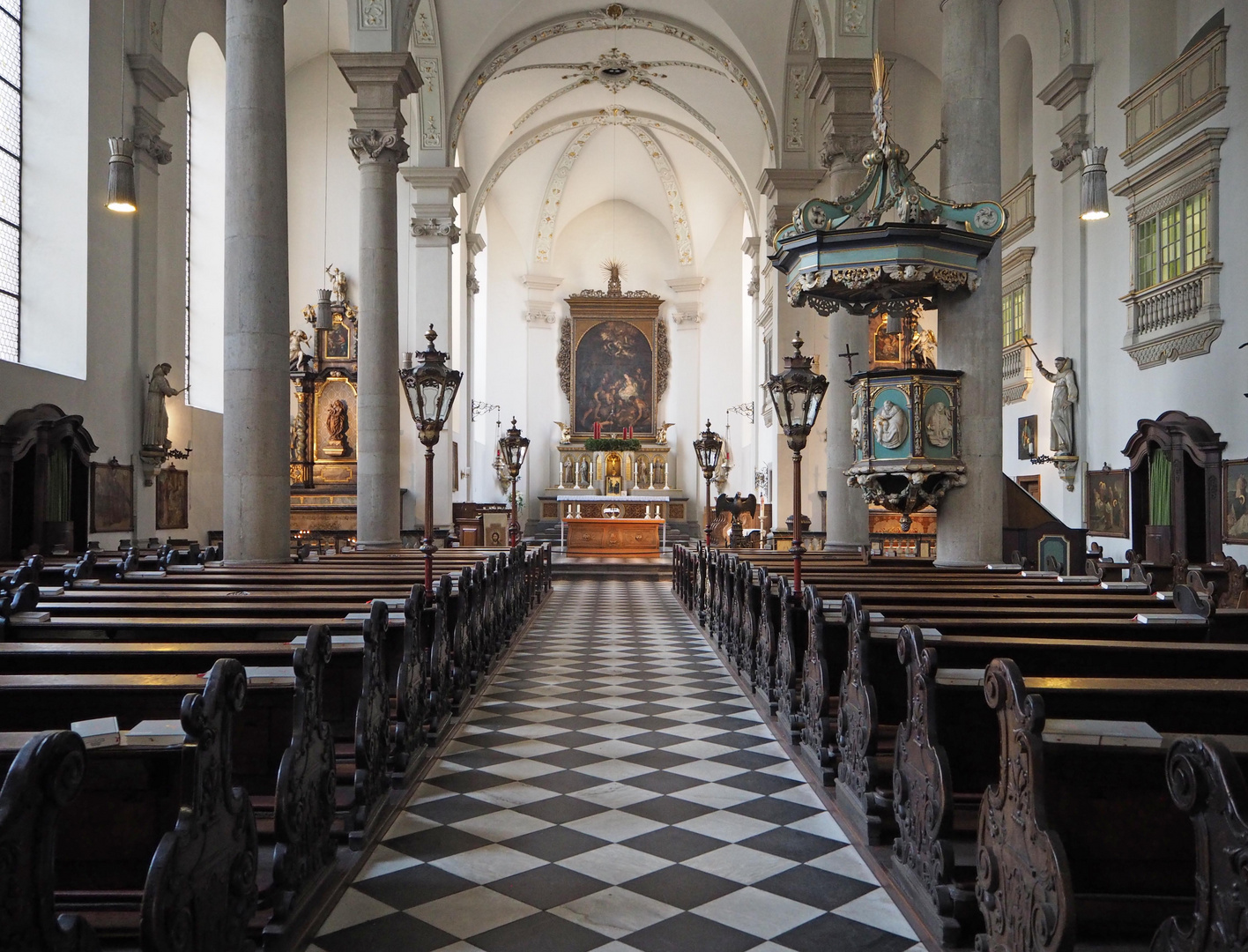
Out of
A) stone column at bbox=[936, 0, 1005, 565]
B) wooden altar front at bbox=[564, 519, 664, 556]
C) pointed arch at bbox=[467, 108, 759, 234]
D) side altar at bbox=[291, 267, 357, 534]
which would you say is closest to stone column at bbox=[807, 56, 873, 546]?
stone column at bbox=[936, 0, 1005, 565]

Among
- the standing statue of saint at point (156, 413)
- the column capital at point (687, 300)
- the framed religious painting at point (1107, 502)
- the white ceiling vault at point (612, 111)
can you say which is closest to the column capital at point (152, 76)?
the standing statue of saint at point (156, 413)

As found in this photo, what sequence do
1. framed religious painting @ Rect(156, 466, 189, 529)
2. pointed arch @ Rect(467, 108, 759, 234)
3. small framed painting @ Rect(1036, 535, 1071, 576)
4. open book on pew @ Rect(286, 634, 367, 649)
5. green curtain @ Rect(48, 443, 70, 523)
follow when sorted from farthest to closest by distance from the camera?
pointed arch @ Rect(467, 108, 759, 234)
framed religious painting @ Rect(156, 466, 189, 529)
small framed painting @ Rect(1036, 535, 1071, 576)
green curtain @ Rect(48, 443, 70, 523)
open book on pew @ Rect(286, 634, 367, 649)

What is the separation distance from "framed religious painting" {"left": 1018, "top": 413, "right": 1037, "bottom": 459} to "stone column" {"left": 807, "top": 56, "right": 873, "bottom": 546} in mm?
4068

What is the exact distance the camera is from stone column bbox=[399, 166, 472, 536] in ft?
60.8

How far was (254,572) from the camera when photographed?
7574 millimetres

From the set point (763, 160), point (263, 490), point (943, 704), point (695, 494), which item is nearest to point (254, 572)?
point (263, 490)

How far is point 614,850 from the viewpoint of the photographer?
407 cm

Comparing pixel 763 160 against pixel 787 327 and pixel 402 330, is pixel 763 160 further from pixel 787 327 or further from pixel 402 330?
pixel 402 330

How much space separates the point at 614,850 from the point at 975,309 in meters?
6.25

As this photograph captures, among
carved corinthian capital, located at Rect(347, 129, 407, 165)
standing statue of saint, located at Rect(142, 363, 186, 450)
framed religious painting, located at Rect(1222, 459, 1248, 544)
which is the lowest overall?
framed religious painting, located at Rect(1222, 459, 1248, 544)

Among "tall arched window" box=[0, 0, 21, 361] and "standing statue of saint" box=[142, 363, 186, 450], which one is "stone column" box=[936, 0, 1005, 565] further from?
"tall arched window" box=[0, 0, 21, 361]

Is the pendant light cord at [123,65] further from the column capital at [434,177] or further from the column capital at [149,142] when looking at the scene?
the column capital at [434,177]

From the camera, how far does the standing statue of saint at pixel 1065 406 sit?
543 inches

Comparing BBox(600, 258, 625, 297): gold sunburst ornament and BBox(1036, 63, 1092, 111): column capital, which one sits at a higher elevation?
BBox(600, 258, 625, 297): gold sunburst ornament
